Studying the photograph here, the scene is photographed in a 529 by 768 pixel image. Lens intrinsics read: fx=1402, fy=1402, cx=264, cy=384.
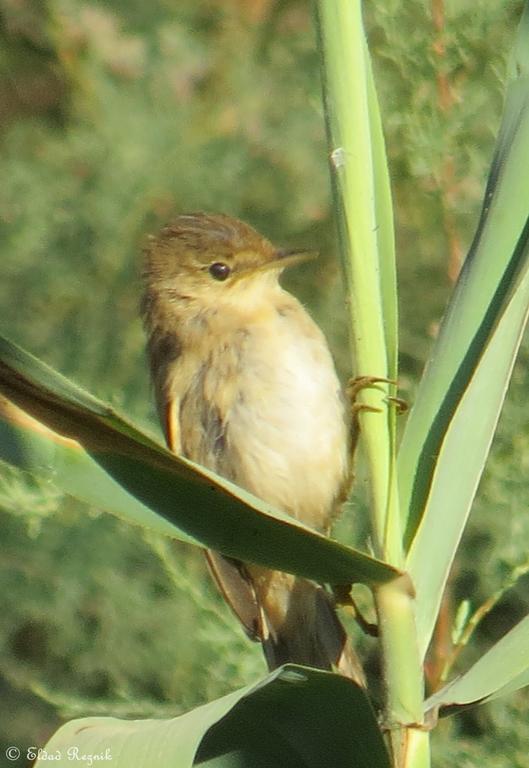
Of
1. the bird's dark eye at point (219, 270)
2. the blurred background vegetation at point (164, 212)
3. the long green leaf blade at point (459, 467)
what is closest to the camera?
the long green leaf blade at point (459, 467)

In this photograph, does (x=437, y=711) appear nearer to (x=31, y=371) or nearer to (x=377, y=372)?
(x=377, y=372)

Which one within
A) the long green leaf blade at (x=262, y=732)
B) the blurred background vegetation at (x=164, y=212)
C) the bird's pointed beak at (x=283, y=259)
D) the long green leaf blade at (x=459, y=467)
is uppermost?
the long green leaf blade at (x=459, y=467)

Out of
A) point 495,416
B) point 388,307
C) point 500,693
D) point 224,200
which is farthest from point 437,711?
point 224,200

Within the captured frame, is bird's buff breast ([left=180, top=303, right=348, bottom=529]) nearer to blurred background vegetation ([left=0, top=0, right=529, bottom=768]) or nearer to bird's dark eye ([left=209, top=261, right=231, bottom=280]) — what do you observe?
bird's dark eye ([left=209, top=261, right=231, bottom=280])

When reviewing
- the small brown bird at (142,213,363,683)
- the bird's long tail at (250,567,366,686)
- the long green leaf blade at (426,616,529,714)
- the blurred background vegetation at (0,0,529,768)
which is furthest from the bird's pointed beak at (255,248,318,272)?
the long green leaf blade at (426,616,529,714)

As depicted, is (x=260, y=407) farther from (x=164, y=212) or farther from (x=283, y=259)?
(x=164, y=212)

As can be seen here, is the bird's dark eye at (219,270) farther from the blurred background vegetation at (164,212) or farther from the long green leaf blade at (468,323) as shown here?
the long green leaf blade at (468,323)

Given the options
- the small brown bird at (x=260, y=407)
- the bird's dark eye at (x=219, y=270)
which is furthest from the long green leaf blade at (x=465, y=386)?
the bird's dark eye at (x=219, y=270)
